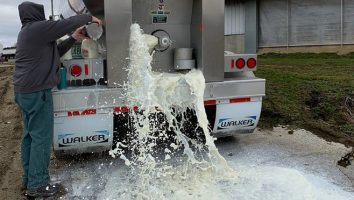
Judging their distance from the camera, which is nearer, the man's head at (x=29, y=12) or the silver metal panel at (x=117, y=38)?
the man's head at (x=29, y=12)

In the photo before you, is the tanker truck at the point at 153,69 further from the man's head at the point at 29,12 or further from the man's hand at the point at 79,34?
the man's head at the point at 29,12

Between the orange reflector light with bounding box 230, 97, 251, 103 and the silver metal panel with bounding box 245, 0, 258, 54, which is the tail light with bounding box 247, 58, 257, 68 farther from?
the silver metal panel with bounding box 245, 0, 258, 54

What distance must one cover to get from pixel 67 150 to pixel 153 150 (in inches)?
43.9

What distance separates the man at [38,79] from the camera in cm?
395

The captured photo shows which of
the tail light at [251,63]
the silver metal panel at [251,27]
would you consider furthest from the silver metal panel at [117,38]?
the silver metal panel at [251,27]

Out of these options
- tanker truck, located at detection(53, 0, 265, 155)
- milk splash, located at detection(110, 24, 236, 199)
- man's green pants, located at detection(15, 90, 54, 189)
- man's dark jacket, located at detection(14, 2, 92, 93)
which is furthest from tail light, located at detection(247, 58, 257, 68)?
man's green pants, located at detection(15, 90, 54, 189)

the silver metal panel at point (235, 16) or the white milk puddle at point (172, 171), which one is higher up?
the silver metal panel at point (235, 16)

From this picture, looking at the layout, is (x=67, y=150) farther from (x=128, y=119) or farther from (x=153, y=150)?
(x=153, y=150)

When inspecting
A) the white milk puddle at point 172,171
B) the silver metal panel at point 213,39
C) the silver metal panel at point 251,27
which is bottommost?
the white milk puddle at point 172,171

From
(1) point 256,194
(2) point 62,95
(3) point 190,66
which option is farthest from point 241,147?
(2) point 62,95

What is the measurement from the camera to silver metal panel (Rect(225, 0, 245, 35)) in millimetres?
23609

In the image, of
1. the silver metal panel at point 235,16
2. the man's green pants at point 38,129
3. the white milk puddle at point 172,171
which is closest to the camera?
the white milk puddle at point 172,171

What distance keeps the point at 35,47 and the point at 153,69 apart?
57.7 inches

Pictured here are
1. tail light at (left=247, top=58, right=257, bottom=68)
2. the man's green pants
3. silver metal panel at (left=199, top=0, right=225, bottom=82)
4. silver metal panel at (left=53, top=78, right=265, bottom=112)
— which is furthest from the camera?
tail light at (left=247, top=58, right=257, bottom=68)
